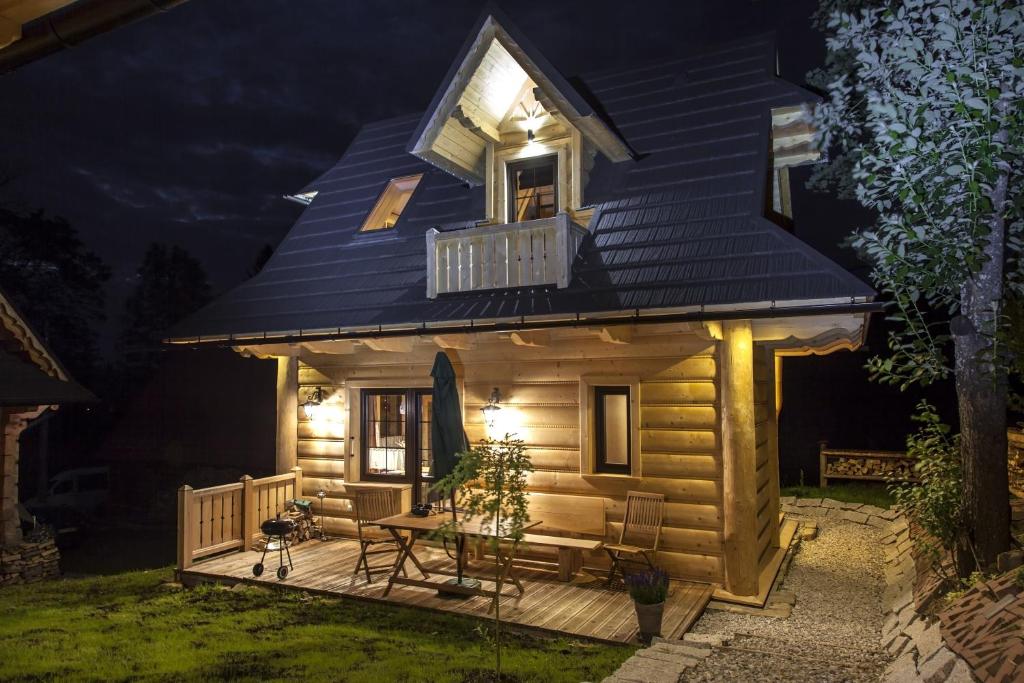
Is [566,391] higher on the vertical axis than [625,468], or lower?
higher

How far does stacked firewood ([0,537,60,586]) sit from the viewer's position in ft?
38.8

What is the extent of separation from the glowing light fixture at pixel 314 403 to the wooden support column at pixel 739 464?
663 cm

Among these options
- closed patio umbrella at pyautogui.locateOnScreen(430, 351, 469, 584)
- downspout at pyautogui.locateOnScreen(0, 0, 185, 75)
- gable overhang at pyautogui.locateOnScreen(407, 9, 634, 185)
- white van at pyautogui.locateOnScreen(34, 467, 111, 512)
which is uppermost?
gable overhang at pyautogui.locateOnScreen(407, 9, 634, 185)

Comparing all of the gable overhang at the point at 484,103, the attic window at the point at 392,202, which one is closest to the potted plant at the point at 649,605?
the gable overhang at the point at 484,103

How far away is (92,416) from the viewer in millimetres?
27625

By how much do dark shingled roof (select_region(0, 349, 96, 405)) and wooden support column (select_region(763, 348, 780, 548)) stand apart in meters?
12.3

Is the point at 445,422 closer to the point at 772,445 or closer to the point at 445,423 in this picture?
the point at 445,423

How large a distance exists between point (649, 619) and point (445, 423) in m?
3.59

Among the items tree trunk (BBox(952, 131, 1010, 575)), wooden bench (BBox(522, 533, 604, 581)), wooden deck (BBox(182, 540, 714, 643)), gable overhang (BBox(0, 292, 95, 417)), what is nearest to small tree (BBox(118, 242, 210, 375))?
gable overhang (BBox(0, 292, 95, 417))

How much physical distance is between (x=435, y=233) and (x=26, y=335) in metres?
8.35

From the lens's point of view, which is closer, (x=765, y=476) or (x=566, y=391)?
(x=566, y=391)

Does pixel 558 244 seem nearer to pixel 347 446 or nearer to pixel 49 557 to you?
pixel 347 446

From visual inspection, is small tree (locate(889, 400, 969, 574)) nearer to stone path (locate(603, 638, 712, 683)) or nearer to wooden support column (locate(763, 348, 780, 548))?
wooden support column (locate(763, 348, 780, 548))

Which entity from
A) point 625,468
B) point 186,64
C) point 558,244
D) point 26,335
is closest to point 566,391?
point 625,468
